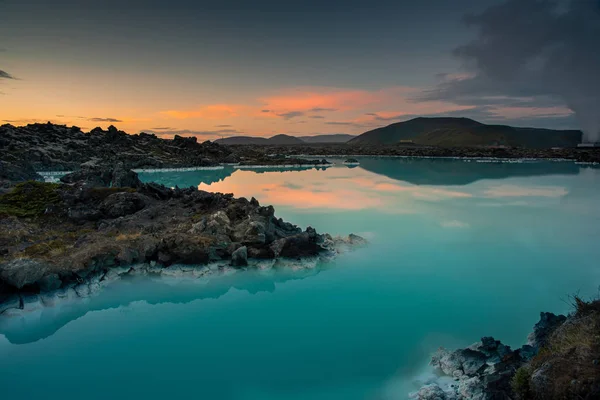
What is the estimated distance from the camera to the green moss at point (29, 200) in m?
19.1

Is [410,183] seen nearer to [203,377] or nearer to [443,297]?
[443,297]

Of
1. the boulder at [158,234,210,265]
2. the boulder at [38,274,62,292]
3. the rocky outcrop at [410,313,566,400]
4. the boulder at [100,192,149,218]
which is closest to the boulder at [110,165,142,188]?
the boulder at [100,192,149,218]

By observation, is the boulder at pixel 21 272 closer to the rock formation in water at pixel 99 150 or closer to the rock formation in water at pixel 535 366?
the rock formation in water at pixel 535 366

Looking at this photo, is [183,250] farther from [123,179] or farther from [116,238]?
[123,179]

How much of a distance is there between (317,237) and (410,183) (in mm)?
29151

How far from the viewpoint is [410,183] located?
44.3m

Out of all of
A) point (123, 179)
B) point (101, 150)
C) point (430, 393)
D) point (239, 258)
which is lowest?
point (430, 393)

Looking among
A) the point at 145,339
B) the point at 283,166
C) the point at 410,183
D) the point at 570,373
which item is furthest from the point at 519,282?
the point at 283,166

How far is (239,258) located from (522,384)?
10496mm

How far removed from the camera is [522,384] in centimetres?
635

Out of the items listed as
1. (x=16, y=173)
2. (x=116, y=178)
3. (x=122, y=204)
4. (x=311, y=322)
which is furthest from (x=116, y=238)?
(x=16, y=173)

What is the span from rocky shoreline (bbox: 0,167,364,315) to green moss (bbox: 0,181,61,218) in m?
0.04

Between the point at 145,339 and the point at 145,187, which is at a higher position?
the point at 145,187

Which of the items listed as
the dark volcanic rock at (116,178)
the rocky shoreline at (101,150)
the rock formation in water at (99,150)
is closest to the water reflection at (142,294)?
the dark volcanic rock at (116,178)
